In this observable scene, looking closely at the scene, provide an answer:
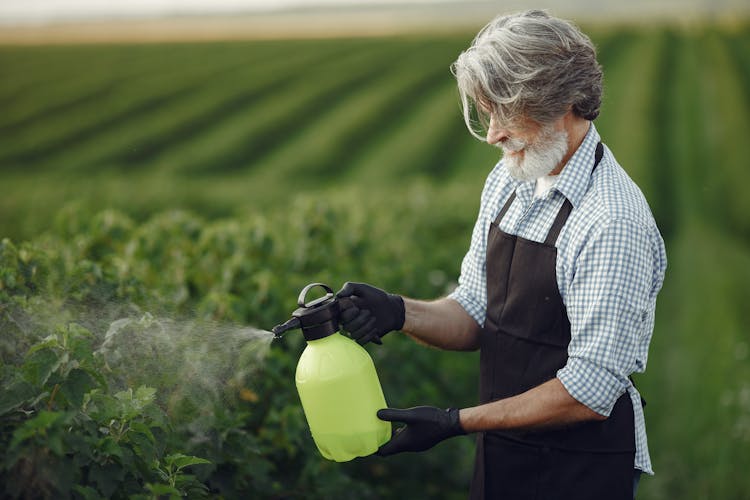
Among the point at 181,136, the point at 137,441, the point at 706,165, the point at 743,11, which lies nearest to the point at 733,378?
the point at 137,441

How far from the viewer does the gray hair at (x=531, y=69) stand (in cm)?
247

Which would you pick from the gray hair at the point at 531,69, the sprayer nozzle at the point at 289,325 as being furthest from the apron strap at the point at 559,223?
the sprayer nozzle at the point at 289,325

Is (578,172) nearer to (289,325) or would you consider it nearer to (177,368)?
(289,325)

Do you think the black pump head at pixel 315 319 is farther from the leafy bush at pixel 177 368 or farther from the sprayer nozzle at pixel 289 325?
the leafy bush at pixel 177 368

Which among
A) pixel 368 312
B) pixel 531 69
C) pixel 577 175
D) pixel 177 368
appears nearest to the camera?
pixel 531 69

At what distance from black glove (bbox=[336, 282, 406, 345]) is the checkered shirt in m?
0.53

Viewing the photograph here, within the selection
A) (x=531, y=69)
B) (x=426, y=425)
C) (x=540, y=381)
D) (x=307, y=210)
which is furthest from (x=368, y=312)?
(x=307, y=210)

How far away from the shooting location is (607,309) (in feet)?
7.73

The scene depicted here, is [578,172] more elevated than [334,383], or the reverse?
[578,172]

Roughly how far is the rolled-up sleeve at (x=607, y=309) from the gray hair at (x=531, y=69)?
1.38ft

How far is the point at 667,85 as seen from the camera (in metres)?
29.8

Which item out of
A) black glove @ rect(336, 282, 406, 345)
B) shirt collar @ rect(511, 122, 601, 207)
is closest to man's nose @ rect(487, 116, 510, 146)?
shirt collar @ rect(511, 122, 601, 207)

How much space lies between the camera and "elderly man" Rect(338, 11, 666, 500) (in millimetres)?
2396

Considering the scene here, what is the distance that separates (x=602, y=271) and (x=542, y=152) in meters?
0.44
